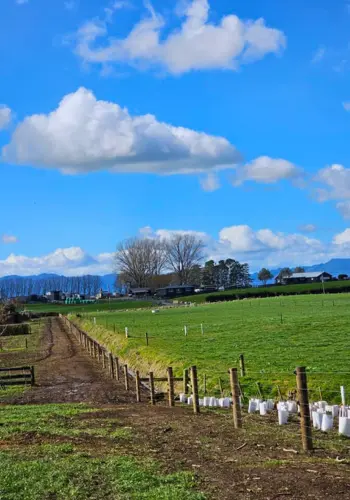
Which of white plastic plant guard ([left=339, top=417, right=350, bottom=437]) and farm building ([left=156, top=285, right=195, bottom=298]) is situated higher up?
farm building ([left=156, top=285, right=195, bottom=298])

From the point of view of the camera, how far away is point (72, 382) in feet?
102

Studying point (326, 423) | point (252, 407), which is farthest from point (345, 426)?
point (252, 407)

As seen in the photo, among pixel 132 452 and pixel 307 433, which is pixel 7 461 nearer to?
pixel 132 452

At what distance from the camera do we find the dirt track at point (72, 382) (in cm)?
2481

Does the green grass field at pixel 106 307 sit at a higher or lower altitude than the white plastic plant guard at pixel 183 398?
higher

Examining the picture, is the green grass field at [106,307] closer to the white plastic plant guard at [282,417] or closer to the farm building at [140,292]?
the farm building at [140,292]

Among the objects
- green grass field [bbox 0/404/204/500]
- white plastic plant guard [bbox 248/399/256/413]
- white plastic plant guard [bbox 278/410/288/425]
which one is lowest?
white plastic plant guard [bbox 248/399/256/413]

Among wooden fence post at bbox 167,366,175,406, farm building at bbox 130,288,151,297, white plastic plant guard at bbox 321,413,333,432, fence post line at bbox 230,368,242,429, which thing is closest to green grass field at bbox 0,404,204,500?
fence post line at bbox 230,368,242,429

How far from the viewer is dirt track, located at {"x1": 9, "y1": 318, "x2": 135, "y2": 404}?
24812mm

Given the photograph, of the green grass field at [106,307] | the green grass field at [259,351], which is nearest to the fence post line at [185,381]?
the green grass field at [259,351]

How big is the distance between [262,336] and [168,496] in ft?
102

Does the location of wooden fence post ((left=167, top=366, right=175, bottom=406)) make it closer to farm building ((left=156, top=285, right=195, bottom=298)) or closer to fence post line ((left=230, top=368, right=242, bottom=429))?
fence post line ((left=230, top=368, right=242, bottom=429))

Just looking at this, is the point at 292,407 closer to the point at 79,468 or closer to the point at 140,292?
the point at 79,468

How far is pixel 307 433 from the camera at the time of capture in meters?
11.6
